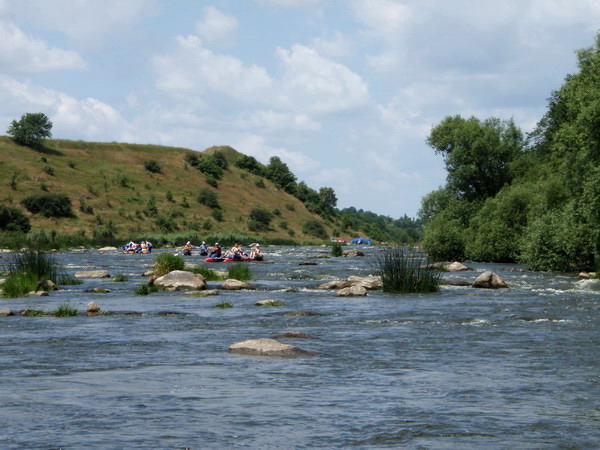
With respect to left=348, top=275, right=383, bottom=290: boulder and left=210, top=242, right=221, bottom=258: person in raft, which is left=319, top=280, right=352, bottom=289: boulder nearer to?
left=348, top=275, right=383, bottom=290: boulder

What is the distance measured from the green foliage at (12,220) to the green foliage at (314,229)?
55609 millimetres

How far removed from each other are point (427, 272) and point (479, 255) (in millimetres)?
26527

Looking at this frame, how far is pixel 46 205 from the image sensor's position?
112 m

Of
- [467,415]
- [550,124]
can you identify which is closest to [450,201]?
[550,124]

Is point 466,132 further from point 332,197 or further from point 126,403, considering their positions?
point 332,197

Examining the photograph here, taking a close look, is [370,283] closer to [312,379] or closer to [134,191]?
[312,379]

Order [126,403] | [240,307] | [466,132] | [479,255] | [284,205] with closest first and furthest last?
[126,403]
[240,307]
[479,255]
[466,132]
[284,205]

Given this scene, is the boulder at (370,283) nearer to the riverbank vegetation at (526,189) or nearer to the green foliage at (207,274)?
the green foliage at (207,274)

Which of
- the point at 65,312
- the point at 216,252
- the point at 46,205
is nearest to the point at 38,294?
the point at 65,312

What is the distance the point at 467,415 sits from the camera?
1063 cm

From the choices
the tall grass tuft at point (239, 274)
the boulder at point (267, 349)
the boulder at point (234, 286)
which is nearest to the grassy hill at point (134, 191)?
the tall grass tuft at point (239, 274)

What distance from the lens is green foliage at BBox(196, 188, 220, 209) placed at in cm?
14062

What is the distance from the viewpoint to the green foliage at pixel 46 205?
111 m

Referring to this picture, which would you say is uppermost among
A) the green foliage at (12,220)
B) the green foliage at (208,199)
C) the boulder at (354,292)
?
the green foliage at (208,199)
